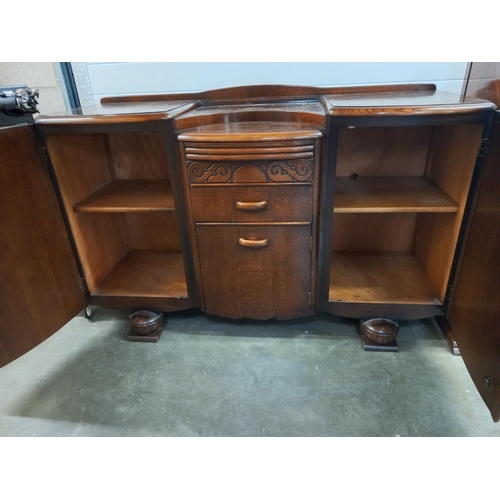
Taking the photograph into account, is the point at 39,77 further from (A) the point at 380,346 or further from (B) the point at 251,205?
(A) the point at 380,346

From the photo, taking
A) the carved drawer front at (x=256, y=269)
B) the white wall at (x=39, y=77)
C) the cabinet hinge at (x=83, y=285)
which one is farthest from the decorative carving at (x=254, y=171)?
the white wall at (x=39, y=77)

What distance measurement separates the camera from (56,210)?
1.12 meters

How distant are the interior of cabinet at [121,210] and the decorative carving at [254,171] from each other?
0.22 metres

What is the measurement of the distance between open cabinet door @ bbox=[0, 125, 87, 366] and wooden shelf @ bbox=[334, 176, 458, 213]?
2.97 ft

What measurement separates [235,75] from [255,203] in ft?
2.35

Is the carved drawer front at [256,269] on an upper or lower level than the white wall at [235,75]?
lower

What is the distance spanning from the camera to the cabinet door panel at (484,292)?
0.81 metres

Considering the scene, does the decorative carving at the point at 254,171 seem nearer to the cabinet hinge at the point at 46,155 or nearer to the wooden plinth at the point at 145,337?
the cabinet hinge at the point at 46,155

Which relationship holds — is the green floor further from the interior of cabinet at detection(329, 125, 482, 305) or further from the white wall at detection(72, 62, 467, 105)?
the white wall at detection(72, 62, 467, 105)

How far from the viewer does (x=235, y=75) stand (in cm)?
143

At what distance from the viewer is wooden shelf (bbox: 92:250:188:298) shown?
131cm

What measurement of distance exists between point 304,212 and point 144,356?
0.78 meters

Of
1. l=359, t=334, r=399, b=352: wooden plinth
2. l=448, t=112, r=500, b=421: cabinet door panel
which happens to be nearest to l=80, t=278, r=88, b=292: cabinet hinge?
l=359, t=334, r=399, b=352: wooden plinth

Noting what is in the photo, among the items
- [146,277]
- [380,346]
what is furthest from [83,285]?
[380,346]
